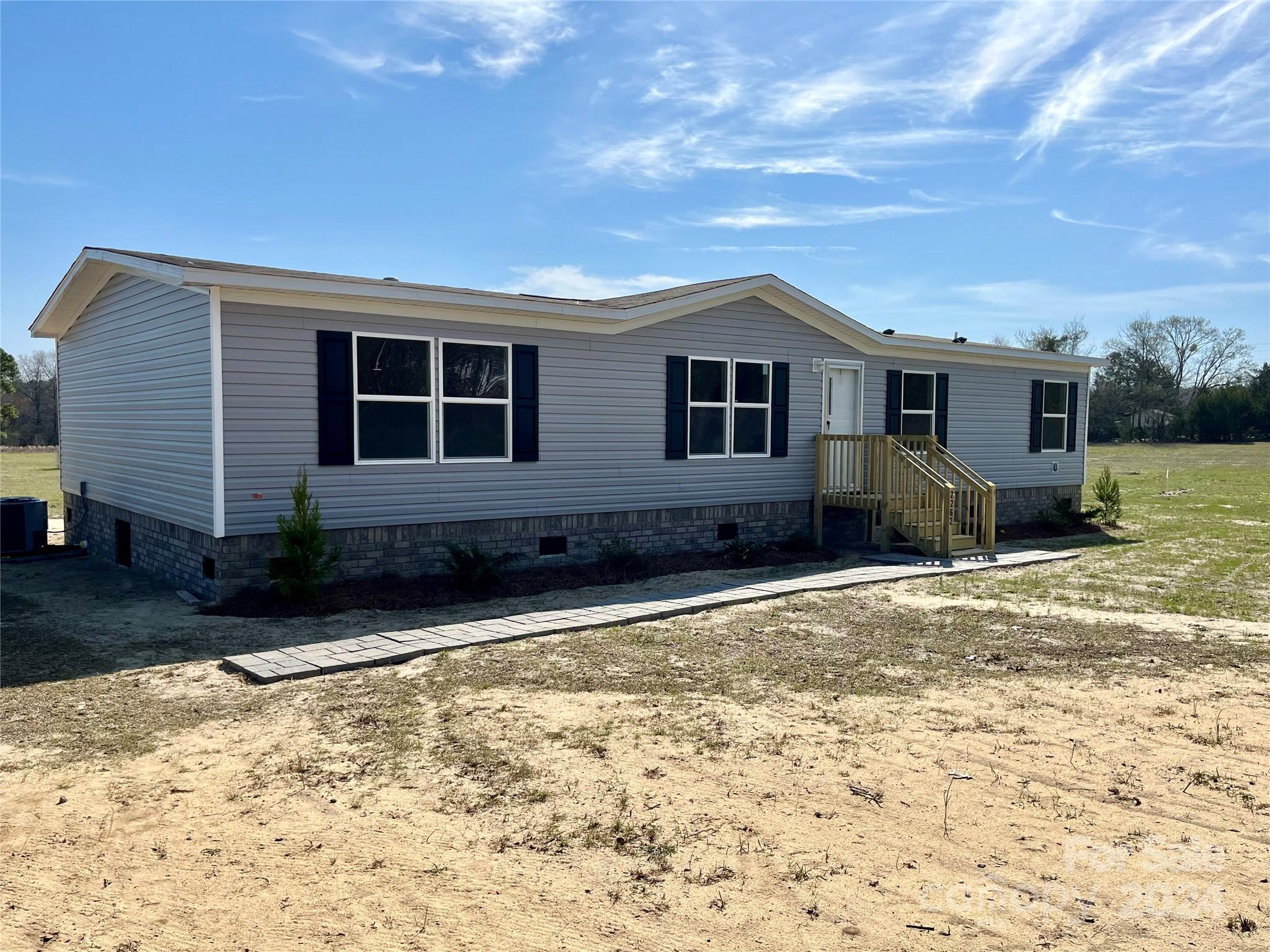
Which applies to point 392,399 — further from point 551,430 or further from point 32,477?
point 32,477

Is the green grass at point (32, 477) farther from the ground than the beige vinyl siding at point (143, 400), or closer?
closer

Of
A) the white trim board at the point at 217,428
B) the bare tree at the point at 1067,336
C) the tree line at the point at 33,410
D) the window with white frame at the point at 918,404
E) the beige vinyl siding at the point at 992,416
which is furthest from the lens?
the bare tree at the point at 1067,336

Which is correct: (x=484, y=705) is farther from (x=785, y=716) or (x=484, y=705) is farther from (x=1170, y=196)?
(x=1170, y=196)

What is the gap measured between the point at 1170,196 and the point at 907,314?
62.7ft

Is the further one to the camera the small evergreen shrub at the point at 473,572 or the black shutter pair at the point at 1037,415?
the black shutter pair at the point at 1037,415

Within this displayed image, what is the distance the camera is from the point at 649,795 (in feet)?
12.5

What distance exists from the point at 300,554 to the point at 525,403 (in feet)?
10.0

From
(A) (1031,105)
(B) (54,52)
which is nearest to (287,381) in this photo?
(B) (54,52)

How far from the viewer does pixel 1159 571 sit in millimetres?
10492

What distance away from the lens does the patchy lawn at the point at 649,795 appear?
285cm

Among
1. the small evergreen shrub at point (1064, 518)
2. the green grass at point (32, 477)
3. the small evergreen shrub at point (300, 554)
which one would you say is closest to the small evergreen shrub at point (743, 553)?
the small evergreen shrub at point (300, 554)

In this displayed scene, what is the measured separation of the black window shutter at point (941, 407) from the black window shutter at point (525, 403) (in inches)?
298

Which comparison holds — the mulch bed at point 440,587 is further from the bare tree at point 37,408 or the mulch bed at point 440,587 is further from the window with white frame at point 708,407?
the bare tree at point 37,408

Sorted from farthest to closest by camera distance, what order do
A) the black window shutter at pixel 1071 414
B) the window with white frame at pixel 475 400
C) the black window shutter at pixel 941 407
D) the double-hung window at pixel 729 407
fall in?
the black window shutter at pixel 1071 414 → the black window shutter at pixel 941 407 → the double-hung window at pixel 729 407 → the window with white frame at pixel 475 400
